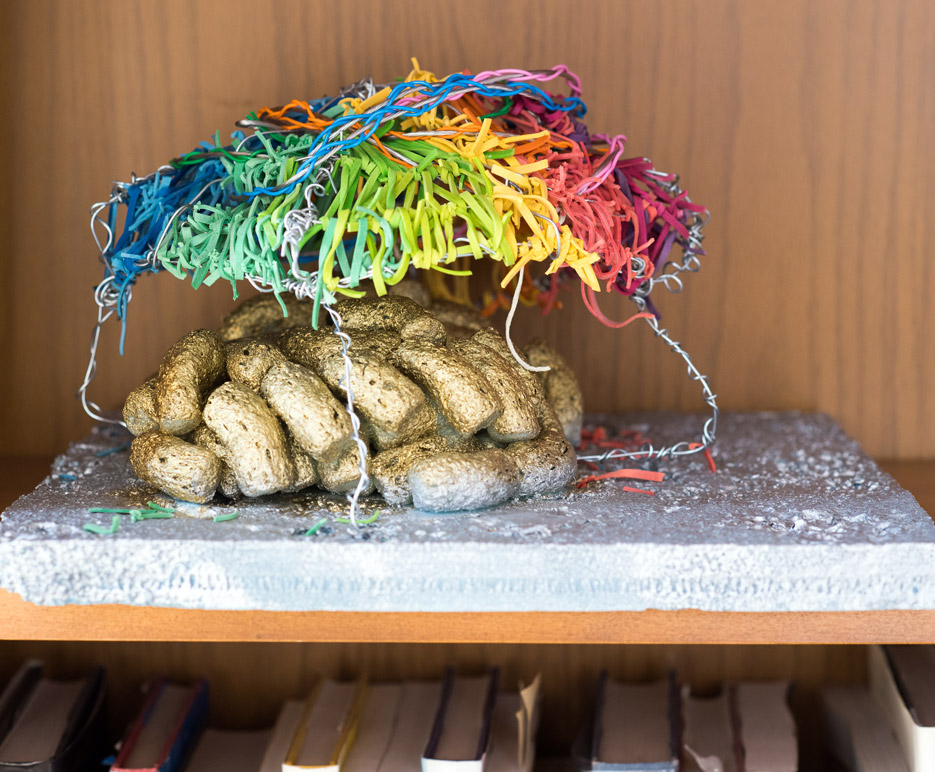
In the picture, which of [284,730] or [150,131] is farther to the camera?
[150,131]

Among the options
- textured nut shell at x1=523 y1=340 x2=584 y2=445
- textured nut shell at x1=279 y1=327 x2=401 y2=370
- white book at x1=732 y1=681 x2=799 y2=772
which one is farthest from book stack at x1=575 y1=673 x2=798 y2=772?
textured nut shell at x1=279 y1=327 x2=401 y2=370

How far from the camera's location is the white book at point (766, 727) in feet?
2.42

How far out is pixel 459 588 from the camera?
56cm

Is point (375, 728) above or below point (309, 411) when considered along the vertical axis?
below

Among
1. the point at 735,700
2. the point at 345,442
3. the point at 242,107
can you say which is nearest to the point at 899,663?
the point at 735,700

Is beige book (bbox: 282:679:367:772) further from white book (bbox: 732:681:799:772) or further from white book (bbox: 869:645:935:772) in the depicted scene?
white book (bbox: 869:645:935:772)

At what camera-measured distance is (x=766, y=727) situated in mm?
797

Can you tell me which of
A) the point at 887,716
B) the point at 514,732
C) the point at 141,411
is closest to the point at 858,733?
the point at 887,716

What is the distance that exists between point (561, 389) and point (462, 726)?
0.26 metres

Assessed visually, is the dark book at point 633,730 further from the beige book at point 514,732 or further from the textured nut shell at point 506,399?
the textured nut shell at point 506,399

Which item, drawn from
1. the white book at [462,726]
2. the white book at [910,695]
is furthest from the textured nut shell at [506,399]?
the white book at [910,695]

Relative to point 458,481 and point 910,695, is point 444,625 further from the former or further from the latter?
point 910,695

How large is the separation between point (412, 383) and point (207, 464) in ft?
0.44

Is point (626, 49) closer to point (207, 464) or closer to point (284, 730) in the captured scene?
point (207, 464)
